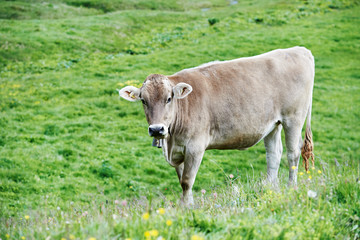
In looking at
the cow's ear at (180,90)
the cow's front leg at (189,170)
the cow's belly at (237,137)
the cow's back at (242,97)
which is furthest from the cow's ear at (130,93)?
the cow's belly at (237,137)

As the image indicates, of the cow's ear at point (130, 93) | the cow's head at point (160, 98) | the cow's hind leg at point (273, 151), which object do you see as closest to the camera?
the cow's head at point (160, 98)

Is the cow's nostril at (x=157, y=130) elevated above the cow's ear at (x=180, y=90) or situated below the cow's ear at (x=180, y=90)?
below

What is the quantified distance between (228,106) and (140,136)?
25.7 ft

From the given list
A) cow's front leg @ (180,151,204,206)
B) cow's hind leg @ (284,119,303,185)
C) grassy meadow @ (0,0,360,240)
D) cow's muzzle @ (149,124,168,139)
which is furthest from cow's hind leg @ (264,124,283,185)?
cow's muzzle @ (149,124,168,139)

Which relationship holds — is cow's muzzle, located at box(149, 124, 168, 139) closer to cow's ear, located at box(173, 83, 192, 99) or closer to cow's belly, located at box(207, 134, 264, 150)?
cow's ear, located at box(173, 83, 192, 99)

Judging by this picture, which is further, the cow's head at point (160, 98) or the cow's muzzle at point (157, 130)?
the cow's head at point (160, 98)

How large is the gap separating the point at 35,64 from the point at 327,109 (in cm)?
1669

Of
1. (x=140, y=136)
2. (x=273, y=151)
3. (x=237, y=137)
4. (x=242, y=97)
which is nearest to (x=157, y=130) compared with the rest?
(x=237, y=137)

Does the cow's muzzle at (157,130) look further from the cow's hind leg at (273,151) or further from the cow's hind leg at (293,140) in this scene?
the cow's hind leg at (273,151)

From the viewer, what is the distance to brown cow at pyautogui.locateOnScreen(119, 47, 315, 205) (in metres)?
6.25

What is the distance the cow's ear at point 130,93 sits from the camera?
6.36 metres

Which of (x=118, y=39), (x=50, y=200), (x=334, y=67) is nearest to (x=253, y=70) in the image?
(x=50, y=200)

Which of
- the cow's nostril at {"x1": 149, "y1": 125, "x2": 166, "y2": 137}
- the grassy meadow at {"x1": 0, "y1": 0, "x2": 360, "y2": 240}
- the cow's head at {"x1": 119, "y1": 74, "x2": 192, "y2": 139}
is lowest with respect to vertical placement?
the grassy meadow at {"x1": 0, "y1": 0, "x2": 360, "y2": 240}

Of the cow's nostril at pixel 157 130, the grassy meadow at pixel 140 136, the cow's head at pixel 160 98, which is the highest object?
the cow's head at pixel 160 98
